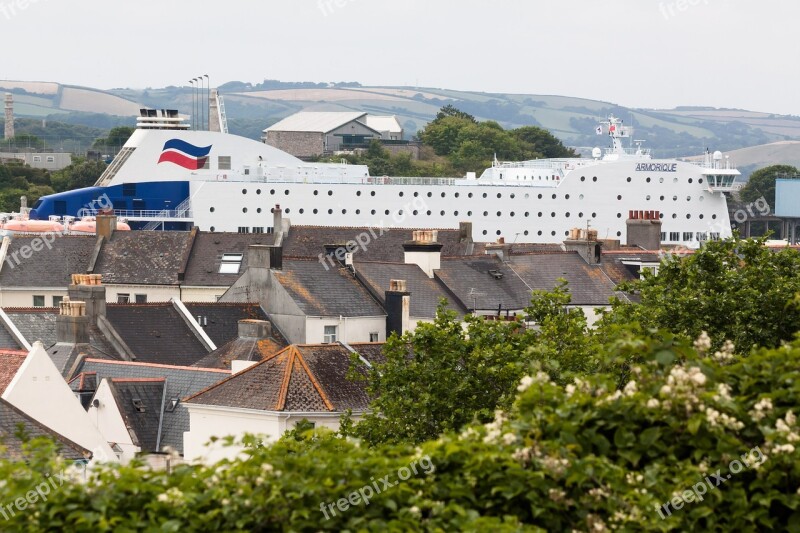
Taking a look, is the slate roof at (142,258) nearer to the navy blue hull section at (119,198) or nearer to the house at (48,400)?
the house at (48,400)

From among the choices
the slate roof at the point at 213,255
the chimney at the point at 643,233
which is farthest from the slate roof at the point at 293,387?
the chimney at the point at 643,233

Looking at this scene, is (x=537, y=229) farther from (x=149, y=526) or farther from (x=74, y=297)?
(x=149, y=526)

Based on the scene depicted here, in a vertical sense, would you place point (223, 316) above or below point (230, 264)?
above

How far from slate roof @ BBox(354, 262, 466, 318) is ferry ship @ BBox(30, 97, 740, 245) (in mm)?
70036

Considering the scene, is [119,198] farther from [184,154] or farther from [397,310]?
[397,310]

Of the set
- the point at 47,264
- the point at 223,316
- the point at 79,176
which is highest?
the point at 223,316

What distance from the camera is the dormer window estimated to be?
70875 millimetres

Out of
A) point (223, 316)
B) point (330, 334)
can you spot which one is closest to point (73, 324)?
point (223, 316)

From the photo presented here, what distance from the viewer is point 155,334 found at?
4891cm

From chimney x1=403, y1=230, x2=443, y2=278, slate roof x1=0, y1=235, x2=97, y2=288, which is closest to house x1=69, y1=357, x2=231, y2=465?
chimney x1=403, y1=230, x2=443, y2=278

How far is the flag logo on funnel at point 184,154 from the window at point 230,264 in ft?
189

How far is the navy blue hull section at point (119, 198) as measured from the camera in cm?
12475

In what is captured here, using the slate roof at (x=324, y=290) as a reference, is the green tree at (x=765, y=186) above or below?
below

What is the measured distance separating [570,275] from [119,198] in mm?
72779
